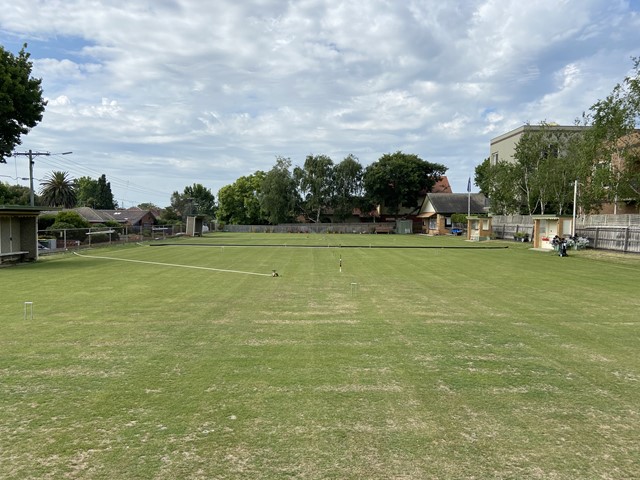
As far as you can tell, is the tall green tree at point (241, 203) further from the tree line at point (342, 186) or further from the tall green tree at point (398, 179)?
the tall green tree at point (398, 179)

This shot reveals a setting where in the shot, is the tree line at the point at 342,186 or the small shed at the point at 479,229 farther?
the tree line at the point at 342,186

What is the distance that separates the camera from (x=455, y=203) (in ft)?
263

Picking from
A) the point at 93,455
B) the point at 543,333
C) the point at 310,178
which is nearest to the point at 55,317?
the point at 93,455

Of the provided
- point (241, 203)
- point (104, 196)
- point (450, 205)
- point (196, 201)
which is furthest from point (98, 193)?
point (450, 205)

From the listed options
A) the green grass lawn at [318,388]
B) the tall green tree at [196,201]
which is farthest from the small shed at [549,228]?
the tall green tree at [196,201]

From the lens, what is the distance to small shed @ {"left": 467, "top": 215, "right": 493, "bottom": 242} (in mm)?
50562

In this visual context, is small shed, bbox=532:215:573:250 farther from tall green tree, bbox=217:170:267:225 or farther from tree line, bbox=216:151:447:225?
tall green tree, bbox=217:170:267:225

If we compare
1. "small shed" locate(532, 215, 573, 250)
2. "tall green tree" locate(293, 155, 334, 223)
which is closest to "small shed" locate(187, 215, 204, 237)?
"tall green tree" locate(293, 155, 334, 223)

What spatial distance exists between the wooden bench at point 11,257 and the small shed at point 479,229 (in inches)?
1663

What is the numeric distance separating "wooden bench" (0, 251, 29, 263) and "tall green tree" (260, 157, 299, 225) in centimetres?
6419

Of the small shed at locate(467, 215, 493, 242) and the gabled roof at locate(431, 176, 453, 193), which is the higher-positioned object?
the gabled roof at locate(431, 176, 453, 193)

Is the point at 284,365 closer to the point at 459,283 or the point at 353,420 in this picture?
the point at 353,420

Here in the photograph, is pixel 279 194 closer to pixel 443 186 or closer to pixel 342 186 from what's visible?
pixel 342 186

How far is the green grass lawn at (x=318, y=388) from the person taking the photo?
13.1 feet
